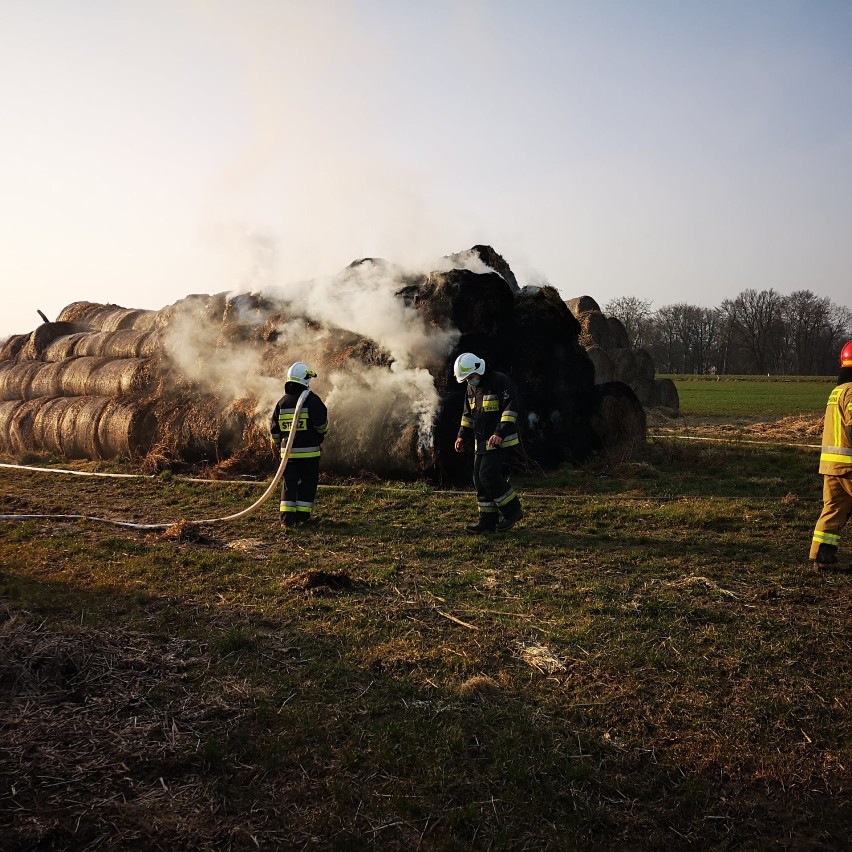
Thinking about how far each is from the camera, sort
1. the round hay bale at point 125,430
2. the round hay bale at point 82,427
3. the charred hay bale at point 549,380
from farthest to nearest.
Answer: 1. the round hay bale at point 82,427
2. the round hay bale at point 125,430
3. the charred hay bale at point 549,380

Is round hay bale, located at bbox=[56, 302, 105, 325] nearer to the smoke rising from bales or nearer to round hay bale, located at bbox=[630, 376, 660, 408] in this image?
the smoke rising from bales

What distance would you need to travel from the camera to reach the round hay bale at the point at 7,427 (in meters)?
15.9

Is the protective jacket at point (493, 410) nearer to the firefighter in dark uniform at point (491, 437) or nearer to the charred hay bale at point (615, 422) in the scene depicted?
the firefighter in dark uniform at point (491, 437)

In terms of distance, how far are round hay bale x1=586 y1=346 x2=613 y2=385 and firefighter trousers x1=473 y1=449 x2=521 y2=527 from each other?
11055 mm

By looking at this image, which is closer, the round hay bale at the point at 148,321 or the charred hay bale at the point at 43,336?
the round hay bale at the point at 148,321

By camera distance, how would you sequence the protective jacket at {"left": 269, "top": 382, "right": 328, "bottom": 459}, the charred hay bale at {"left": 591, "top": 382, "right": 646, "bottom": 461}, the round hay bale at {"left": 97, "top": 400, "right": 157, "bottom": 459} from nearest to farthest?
the protective jacket at {"left": 269, "top": 382, "right": 328, "bottom": 459}, the charred hay bale at {"left": 591, "top": 382, "right": 646, "bottom": 461}, the round hay bale at {"left": 97, "top": 400, "right": 157, "bottom": 459}

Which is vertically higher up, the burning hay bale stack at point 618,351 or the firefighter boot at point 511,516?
the burning hay bale stack at point 618,351

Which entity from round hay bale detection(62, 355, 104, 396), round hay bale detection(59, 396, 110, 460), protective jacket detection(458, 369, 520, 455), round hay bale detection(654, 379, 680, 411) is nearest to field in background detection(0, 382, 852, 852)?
protective jacket detection(458, 369, 520, 455)

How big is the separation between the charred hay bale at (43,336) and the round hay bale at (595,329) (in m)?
14.0

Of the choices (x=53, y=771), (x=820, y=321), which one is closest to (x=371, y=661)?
(x=53, y=771)

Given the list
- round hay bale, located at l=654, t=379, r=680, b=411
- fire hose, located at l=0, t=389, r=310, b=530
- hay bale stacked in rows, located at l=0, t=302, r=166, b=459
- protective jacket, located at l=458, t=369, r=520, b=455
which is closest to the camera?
protective jacket, located at l=458, t=369, r=520, b=455

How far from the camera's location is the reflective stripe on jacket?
29.1 feet

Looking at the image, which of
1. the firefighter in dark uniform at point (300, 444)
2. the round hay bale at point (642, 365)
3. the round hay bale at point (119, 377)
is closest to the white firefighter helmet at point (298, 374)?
the firefighter in dark uniform at point (300, 444)

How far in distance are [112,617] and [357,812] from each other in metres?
3.07
